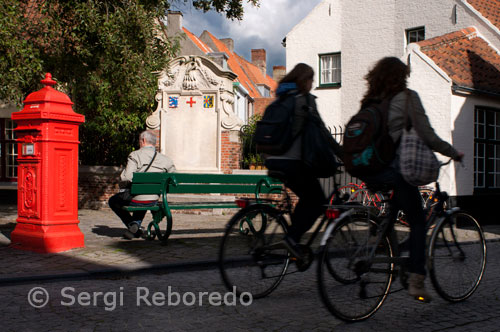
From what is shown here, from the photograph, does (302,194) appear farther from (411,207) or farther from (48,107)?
(48,107)

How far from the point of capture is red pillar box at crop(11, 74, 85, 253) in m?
7.04

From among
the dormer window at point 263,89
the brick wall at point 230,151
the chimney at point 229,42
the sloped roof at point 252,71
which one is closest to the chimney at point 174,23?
the sloped roof at point 252,71

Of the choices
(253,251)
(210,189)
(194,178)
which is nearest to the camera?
(253,251)

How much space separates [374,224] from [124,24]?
8240 mm

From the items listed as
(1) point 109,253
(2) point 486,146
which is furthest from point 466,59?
(1) point 109,253

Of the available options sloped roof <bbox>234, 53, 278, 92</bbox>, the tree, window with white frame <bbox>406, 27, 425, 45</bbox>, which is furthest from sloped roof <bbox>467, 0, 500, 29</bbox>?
sloped roof <bbox>234, 53, 278, 92</bbox>

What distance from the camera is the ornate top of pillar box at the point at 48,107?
23.0 ft

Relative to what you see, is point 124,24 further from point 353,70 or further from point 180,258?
point 353,70

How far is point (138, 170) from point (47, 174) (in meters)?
1.37

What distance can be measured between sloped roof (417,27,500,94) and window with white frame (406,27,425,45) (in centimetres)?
350

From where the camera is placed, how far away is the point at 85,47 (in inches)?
428

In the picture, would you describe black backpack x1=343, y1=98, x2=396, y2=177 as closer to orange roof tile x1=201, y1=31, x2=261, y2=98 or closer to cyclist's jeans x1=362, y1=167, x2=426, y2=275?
cyclist's jeans x1=362, y1=167, x2=426, y2=275

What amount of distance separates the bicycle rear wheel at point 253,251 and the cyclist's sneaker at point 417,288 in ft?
3.37

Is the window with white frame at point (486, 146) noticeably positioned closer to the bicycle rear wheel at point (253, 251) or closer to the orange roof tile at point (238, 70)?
the bicycle rear wheel at point (253, 251)
